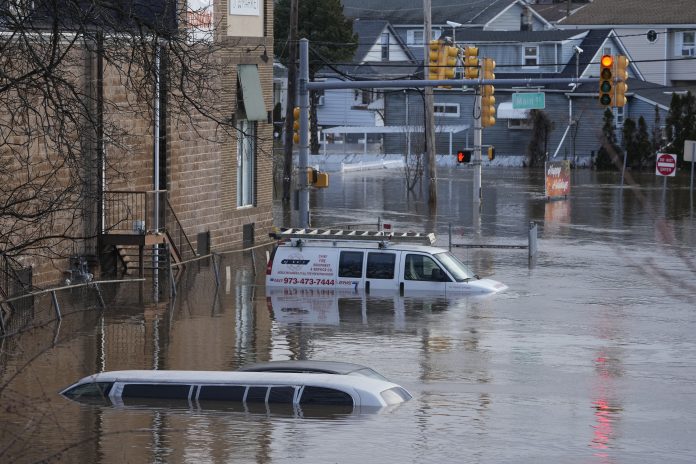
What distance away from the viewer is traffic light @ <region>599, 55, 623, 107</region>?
3441 cm

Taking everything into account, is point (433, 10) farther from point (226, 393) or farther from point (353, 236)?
point (226, 393)

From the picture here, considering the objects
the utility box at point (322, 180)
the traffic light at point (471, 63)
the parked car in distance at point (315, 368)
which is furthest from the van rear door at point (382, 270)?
the traffic light at point (471, 63)

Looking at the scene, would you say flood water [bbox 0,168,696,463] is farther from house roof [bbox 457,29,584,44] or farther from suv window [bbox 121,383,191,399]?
house roof [bbox 457,29,584,44]

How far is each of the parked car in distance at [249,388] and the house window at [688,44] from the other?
73.6 m

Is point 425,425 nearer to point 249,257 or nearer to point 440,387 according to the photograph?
point 440,387

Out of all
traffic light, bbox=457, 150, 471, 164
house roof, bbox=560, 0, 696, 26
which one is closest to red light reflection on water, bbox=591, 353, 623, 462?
traffic light, bbox=457, 150, 471, 164

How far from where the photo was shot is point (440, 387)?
20.5 m

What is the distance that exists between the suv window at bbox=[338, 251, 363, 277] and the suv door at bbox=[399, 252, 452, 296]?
101 centimetres

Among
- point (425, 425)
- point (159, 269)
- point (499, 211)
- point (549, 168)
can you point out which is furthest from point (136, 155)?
point (549, 168)

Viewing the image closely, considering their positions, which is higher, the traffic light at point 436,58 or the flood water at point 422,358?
the traffic light at point 436,58

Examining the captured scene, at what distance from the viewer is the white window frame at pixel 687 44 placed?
288 feet

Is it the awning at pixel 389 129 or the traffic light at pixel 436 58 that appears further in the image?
the awning at pixel 389 129

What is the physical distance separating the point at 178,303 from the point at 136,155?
535 centimetres

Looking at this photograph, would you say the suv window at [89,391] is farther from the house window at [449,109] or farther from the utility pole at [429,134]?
the house window at [449,109]
